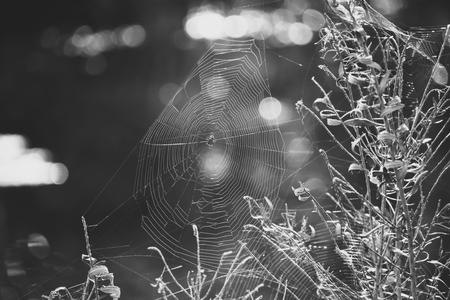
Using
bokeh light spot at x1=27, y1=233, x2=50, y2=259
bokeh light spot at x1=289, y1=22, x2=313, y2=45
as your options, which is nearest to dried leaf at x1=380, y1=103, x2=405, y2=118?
bokeh light spot at x1=27, y1=233, x2=50, y2=259

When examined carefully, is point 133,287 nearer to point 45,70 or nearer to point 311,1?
point 45,70

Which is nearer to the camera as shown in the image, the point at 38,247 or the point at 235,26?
the point at 38,247

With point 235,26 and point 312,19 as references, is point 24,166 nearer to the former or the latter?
point 235,26

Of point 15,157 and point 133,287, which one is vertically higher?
point 15,157

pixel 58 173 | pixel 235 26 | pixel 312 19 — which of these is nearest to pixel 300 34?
pixel 312 19

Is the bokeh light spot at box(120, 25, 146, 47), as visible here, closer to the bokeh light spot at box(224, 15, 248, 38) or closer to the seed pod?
the bokeh light spot at box(224, 15, 248, 38)

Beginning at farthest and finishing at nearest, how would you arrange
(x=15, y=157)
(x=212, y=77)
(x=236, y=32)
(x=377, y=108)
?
(x=236, y=32) → (x=15, y=157) → (x=212, y=77) → (x=377, y=108)

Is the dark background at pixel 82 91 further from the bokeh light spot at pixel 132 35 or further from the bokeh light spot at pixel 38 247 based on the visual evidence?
the bokeh light spot at pixel 38 247

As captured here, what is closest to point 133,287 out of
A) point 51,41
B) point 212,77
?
point 212,77

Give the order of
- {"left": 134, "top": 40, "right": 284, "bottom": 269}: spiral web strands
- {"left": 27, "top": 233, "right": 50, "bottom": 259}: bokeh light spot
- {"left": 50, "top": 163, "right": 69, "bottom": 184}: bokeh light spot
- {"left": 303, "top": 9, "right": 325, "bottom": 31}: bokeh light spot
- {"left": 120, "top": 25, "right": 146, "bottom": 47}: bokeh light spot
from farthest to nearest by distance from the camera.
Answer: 1. {"left": 120, "top": 25, "right": 146, "bottom": 47}: bokeh light spot
2. {"left": 50, "top": 163, "right": 69, "bottom": 184}: bokeh light spot
3. {"left": 303, "top": 9, "right": 325, "bottom": 31}: bokeh light spot
4. {"left": 134, "top": 40, "right": 284, "bottom": 269}: spiral web strands
5. {"left": 27, "top": 233, "right": 50, "bottom": 259}: bokeh light spot
